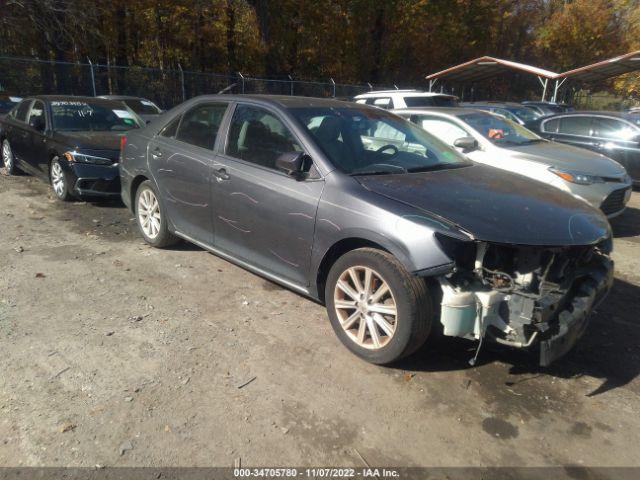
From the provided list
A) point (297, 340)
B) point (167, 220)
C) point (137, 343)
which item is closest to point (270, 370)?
point (297, 340)

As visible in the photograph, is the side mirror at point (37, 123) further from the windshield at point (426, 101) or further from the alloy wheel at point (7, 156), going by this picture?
the windshield at point (426, 101)

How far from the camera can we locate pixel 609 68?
72.5ft

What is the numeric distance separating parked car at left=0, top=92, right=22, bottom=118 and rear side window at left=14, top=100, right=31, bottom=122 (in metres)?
4.96

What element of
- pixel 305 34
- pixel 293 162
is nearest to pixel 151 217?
pixel 293 162

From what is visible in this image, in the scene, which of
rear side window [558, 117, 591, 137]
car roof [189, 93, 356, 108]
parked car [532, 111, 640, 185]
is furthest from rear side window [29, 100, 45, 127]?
rear side window [558, 117, 591, 137]

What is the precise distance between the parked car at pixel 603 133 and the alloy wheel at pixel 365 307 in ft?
27.6

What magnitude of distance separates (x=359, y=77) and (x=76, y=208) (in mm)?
26413

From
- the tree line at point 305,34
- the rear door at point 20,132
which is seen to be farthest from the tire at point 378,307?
the tree line at point 305,34

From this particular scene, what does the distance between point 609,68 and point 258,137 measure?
23.2m

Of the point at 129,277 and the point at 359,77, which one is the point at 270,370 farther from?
the point at 359,77

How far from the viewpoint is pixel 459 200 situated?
3.46 meters

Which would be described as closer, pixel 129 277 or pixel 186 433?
pixel 186 433

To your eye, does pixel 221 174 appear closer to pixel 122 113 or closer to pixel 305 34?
pixel 122 113

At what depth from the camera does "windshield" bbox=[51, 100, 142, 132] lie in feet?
25.3
